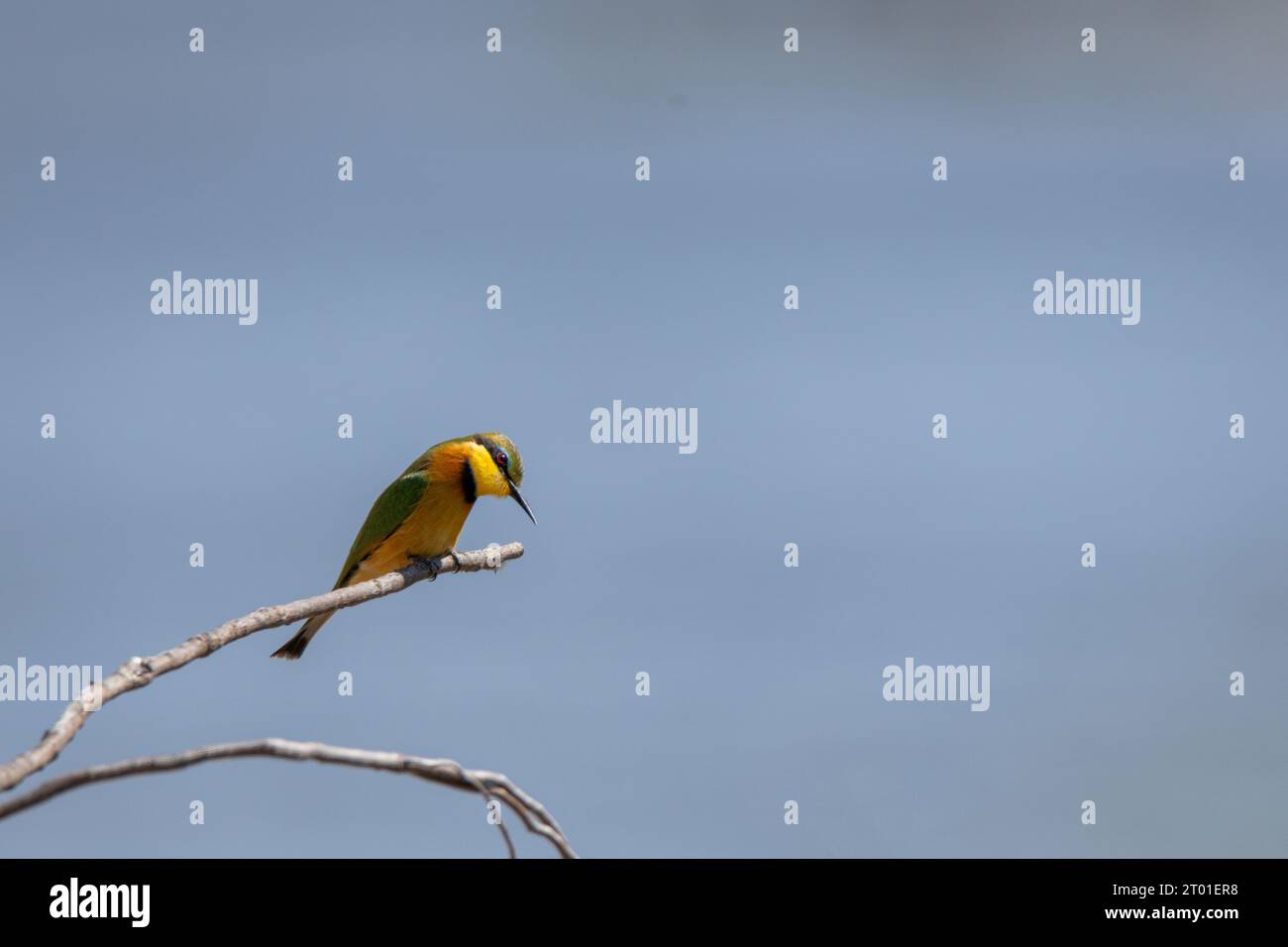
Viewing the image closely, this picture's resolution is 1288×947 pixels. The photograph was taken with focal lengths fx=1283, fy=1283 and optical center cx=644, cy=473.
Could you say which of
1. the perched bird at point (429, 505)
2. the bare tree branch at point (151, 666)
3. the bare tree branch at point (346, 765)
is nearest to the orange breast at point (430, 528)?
the perched bird at point (429, 505)

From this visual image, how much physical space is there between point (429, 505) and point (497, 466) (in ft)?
2.04

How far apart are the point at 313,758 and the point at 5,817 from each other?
0.49 m

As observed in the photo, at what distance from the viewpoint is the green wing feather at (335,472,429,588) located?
866cm

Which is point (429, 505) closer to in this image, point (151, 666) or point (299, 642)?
point (299, 642)

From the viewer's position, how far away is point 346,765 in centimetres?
229

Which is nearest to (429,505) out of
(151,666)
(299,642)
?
(299,642)

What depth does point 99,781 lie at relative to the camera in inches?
84.1

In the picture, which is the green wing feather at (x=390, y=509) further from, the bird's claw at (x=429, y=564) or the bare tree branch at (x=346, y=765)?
the bare tree branch at (x=346, y=765)

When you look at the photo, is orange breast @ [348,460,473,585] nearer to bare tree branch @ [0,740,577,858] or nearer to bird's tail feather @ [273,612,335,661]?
bird's tail feather @ [273,612,335,661]

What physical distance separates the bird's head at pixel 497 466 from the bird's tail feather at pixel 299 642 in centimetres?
154

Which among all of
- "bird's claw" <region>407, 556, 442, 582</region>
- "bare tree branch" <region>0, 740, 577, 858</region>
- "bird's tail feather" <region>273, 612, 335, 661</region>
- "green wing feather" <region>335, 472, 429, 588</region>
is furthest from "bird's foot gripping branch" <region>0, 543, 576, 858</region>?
"bird's tail feather" <region>273, 612, 335, 661</region>

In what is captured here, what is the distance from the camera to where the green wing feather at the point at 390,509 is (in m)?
8.66
